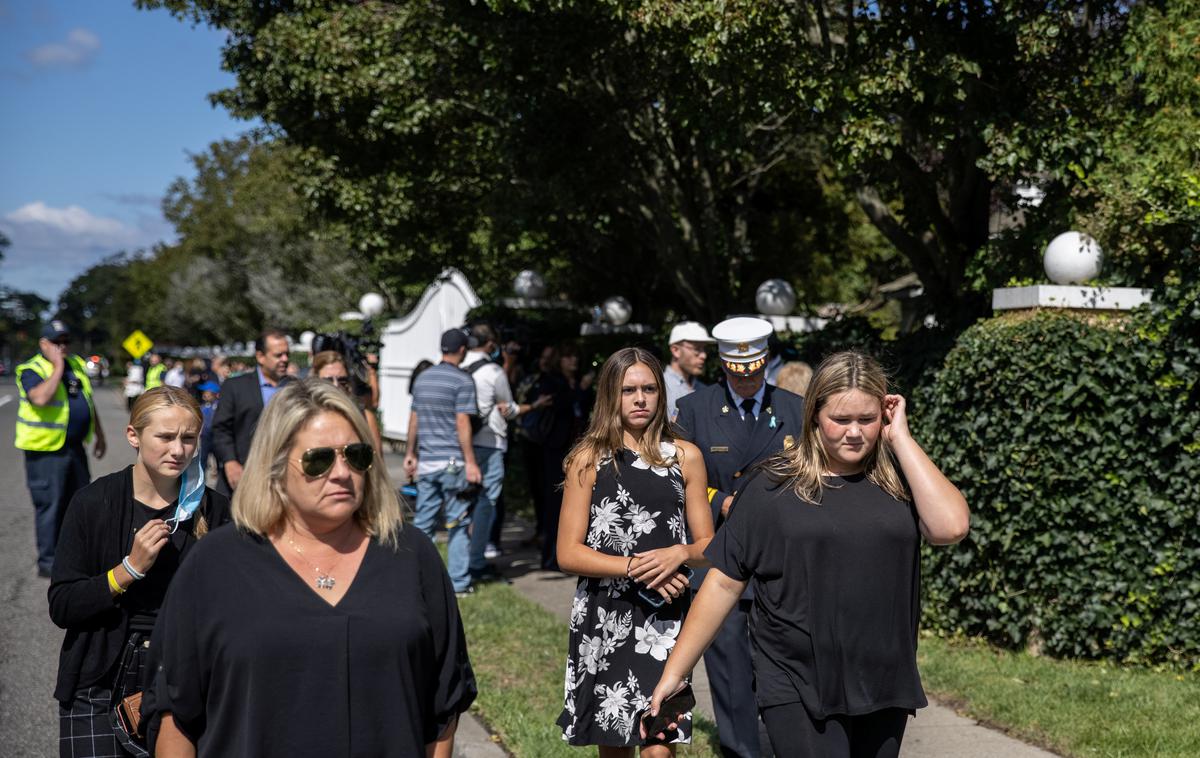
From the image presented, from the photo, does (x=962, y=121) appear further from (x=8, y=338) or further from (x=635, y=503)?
(x=8, y=338)

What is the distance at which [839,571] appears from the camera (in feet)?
10.3

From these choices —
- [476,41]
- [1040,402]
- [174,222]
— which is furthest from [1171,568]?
[174,222]

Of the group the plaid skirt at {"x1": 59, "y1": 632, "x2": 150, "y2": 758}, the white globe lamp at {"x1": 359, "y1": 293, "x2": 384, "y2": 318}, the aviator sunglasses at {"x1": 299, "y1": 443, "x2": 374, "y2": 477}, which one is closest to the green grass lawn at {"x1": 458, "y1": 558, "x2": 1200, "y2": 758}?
the plaid skirt at {"x1": 59, "y1": 632, "x2": 150, "y2": 758}

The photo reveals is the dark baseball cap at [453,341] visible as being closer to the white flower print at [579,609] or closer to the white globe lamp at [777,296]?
the white globe lamp at [777,296]

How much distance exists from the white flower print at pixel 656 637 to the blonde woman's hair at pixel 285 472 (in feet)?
5.39

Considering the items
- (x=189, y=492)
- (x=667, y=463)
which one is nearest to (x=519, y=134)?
(x=667, y=463)

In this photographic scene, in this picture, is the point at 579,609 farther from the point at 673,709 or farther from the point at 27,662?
the point at 27,662

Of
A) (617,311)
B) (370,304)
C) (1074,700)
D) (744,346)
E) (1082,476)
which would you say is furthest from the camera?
(370,304)

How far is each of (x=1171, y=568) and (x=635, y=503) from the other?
3.61 m

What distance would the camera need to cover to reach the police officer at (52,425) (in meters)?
8.66

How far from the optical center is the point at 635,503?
165 inches

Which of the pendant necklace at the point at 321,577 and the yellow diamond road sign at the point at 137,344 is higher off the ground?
the yellow diamond road sign at the point at 137,344

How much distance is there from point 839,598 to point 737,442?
2042 mm

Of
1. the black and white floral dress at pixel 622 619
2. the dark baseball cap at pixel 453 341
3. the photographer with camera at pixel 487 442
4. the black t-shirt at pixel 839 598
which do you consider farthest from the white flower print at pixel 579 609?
the photographer with camera at pixel 487 442
